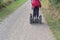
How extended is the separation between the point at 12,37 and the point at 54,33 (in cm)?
222

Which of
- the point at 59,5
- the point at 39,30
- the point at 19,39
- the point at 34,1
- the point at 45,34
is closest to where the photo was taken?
the point at 19,39

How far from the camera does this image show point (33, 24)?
14438 millimetres

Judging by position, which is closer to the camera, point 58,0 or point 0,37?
point 0,37

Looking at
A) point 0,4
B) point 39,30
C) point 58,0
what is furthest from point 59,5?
point 39,30

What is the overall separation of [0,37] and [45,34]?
2.31 m

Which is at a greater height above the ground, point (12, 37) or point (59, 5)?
point (59, 5)

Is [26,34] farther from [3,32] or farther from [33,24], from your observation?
[33,24]

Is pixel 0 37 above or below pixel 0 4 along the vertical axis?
below

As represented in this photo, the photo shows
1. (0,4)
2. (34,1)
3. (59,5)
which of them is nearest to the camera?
(34,1)

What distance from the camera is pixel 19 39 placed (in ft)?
33.9

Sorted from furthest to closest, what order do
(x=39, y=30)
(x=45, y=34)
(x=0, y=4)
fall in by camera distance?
(x=0, y=4), (x=39, y=30), (x=45, y=34)

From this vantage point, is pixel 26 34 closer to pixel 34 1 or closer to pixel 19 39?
pixel 19 39

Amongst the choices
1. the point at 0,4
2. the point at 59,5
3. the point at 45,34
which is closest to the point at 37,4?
the point at 45,34

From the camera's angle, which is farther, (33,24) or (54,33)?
(33,24)
